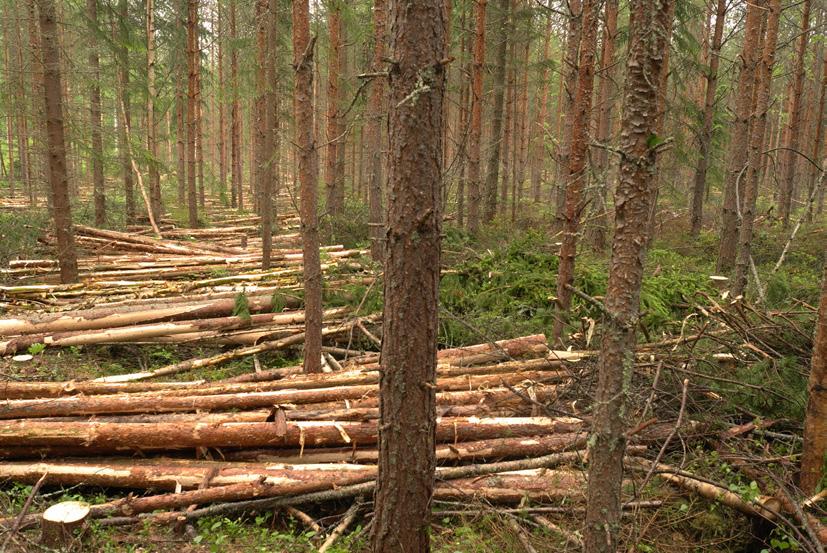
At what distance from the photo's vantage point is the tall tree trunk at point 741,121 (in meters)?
9.94

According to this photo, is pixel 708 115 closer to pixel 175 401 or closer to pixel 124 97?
pixel 175 401

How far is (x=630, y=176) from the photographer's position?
2520 millimetres

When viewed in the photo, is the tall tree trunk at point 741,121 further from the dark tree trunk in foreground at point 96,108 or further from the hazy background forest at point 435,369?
the dark tree trunk in foreground at point 96,108

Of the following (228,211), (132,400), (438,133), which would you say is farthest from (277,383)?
(228,211)

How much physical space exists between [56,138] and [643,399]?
33.4ft

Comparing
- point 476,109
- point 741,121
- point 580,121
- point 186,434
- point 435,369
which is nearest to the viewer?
point 435,369

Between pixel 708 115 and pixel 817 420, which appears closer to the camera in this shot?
pixel 817 420

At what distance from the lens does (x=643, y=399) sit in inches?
212

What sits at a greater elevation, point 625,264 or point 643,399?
point 625,264

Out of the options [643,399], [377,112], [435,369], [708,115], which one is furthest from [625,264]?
[708,115]

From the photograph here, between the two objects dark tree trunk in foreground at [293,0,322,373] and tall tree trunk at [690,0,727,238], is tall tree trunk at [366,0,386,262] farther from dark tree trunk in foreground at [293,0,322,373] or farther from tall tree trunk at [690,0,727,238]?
tall tree trunk at [690,0,727,238]

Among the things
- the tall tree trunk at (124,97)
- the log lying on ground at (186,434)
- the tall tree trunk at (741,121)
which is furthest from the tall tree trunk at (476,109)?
the log lying on ground at (186,434)

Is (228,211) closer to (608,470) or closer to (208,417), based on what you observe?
(208,417)

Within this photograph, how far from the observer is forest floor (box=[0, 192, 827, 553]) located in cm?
411
